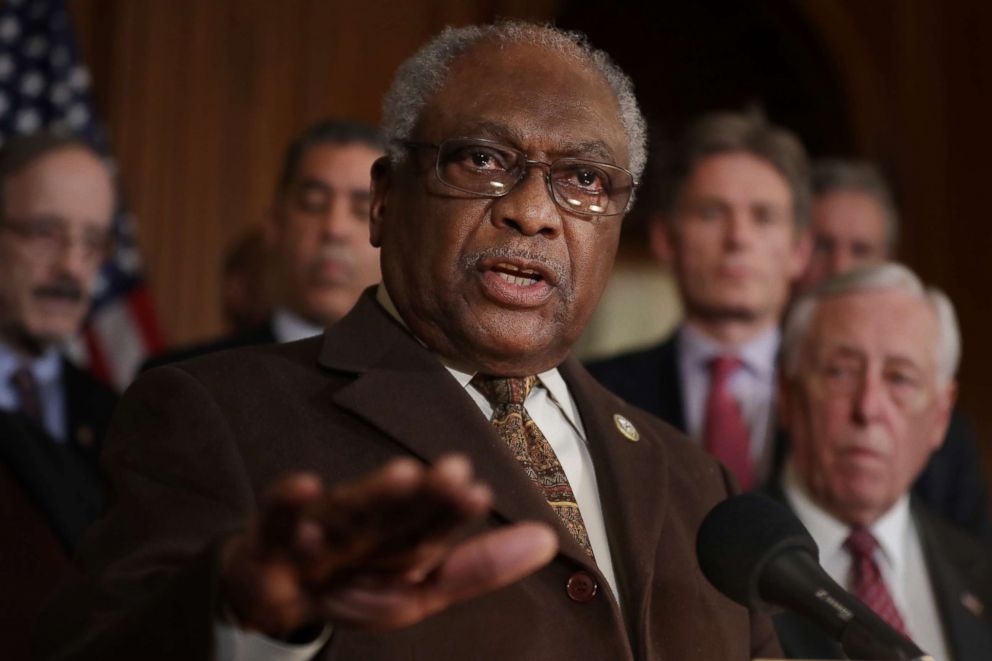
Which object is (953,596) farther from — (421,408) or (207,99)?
(207,99)

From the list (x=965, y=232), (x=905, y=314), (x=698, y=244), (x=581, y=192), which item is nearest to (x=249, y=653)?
(x=581, y=192)

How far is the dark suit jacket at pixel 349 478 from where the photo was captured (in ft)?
4.86

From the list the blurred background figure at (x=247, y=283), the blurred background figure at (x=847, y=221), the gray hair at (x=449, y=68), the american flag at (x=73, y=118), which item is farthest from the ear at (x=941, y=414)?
the american flag at (x=73, y=118)

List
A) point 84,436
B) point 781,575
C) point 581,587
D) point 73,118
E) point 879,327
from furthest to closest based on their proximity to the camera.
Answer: point 73,118 < point 84,436 < point 879,327 < point 581,587 < point 781,575

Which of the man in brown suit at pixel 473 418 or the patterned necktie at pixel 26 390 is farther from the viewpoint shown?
the patterned necktie at pixel 26 390

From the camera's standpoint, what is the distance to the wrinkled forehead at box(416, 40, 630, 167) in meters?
1.84

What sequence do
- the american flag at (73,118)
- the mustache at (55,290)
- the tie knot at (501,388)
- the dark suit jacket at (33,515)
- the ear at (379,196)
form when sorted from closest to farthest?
the tie knot at (501,388), the ear at (379,196), the dark suit jacket at (33,515), the mustache at (55,290), the american flag at (73,118)

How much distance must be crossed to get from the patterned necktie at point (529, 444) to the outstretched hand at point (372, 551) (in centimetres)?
56

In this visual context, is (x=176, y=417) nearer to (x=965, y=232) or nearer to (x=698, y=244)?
(x=698, y=244)

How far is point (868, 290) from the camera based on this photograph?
333 centimetres

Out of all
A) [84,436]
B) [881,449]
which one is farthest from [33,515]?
[881,449]

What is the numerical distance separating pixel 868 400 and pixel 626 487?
58.4 inches

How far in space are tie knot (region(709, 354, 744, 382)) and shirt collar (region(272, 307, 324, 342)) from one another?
3.40 feet

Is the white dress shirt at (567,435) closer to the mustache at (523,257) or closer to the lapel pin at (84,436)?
the mustache at (523,257)
